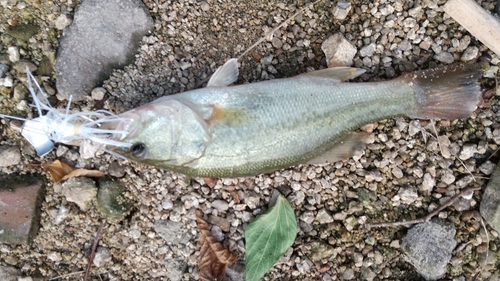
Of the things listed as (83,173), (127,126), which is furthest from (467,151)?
(83,173)

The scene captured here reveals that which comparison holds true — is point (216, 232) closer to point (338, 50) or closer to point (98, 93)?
point (98, 93)

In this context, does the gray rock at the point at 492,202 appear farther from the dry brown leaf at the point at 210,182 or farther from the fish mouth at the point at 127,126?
the fish mouth at the point at 127,126

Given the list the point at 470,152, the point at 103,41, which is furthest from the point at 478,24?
the point at 103,41

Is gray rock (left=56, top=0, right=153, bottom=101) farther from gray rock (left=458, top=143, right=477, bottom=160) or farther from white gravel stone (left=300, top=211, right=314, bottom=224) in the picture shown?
gray rock (left=458, top=143, right=477, bottom=160)

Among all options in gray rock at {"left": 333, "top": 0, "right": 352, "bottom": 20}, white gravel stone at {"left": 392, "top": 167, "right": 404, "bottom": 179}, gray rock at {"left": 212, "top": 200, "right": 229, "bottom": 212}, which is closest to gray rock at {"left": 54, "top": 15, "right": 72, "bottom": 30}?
gray rock at {"left": 212, "top": 200, "right": 229, "bottom": 212}

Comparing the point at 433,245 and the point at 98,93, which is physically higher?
the point at 98,93

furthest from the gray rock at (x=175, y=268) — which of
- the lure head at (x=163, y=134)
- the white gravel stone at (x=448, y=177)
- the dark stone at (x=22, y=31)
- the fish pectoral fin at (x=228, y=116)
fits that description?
the white gravel stone at (x=448, y=177)
